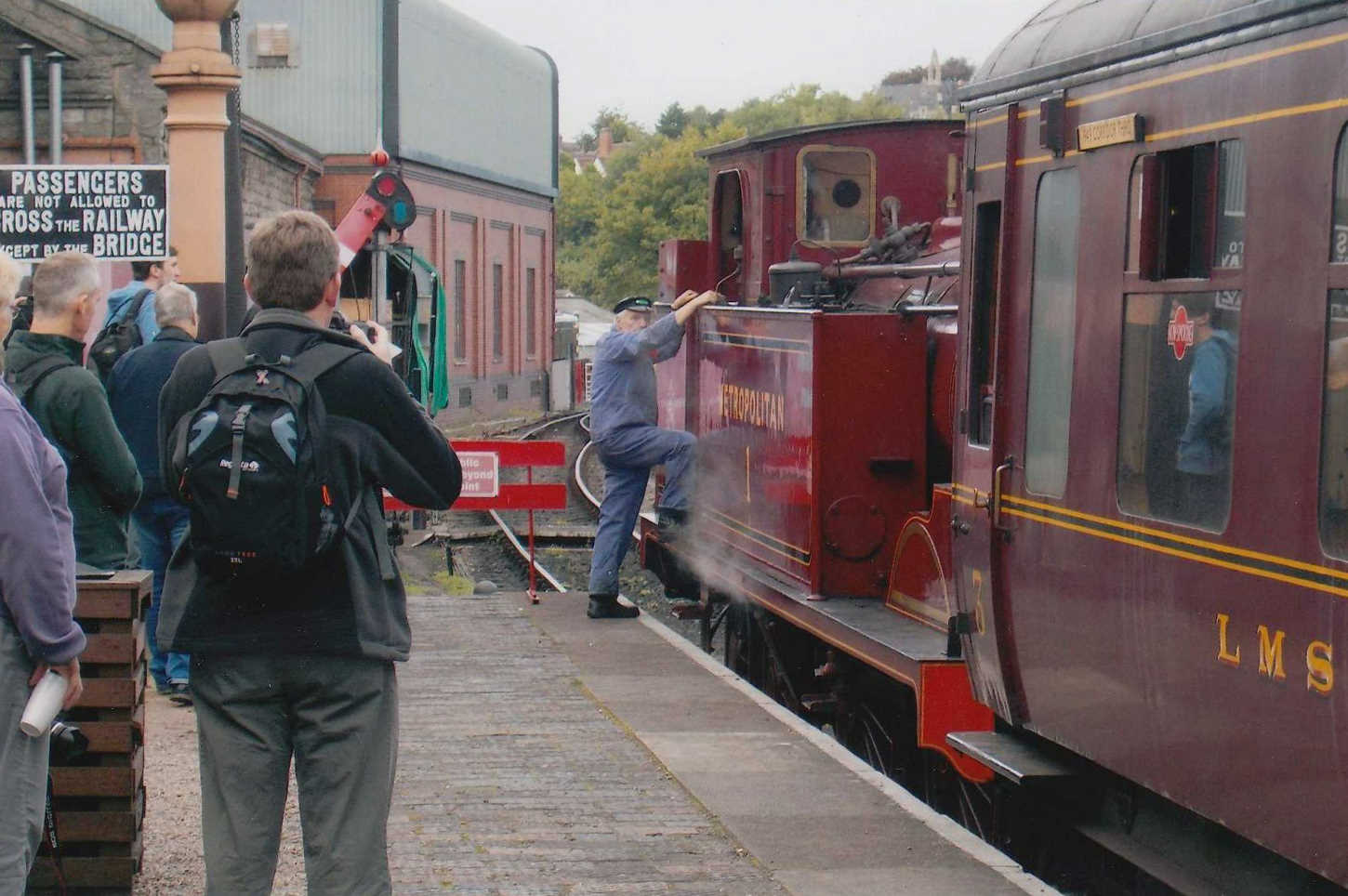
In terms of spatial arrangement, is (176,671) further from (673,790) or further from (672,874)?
(672,874)

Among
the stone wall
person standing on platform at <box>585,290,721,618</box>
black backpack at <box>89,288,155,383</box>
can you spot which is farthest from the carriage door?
the stone wall

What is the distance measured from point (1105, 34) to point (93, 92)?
54.8 ft

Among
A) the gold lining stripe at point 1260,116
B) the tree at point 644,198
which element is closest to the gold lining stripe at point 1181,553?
the gold lining stripe at point 1260,116

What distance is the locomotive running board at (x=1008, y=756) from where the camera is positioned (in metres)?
Answer: 5.94

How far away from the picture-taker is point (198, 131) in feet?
30.9

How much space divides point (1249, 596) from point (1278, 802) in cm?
49

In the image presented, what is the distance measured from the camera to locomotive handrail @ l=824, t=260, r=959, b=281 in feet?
27.4

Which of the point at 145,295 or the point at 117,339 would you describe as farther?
the point at 145,295

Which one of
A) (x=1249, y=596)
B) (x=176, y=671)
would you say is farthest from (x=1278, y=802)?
(x=176, y=671)

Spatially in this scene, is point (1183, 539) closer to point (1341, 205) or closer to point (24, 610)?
point (1341, 205)

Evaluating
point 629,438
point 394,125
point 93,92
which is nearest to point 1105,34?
point 629,438

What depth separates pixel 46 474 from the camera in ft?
13.4

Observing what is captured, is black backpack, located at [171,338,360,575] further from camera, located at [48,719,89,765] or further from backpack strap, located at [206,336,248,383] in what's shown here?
camera, located at [48,719,89,765]

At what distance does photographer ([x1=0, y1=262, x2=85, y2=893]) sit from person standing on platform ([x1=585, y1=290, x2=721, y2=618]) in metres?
6.62
